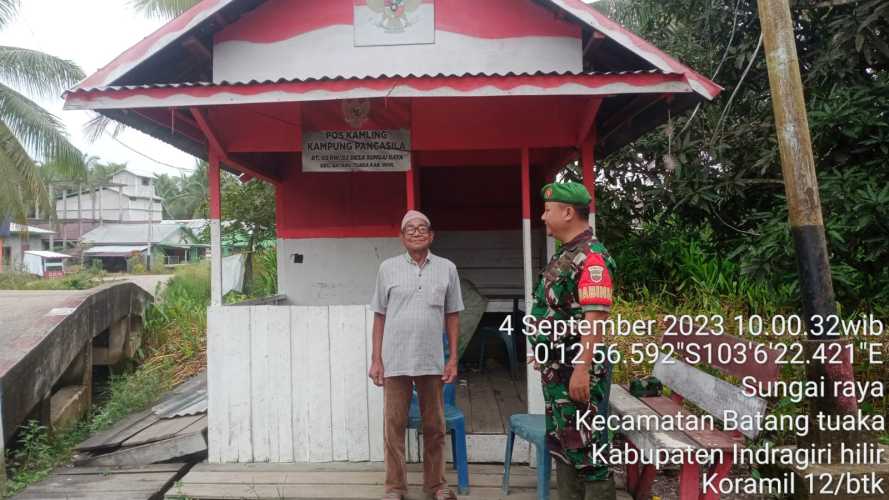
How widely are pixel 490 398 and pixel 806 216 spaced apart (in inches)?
113

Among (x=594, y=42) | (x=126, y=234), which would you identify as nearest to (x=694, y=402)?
(x=594, y=42)

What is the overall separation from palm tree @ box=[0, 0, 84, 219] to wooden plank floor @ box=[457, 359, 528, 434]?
14280 mm

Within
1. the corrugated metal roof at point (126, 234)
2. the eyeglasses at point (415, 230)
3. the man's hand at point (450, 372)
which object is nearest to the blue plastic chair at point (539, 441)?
the man's hand at point (450, 372)

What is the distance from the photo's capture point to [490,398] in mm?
5418

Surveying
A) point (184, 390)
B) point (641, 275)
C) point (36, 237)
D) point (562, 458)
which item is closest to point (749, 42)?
point (641, 275)

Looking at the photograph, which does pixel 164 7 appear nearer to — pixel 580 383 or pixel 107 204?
pixel 580 383

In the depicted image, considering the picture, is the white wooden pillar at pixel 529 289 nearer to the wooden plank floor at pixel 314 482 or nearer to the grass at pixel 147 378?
the wooden plank floor at pixel 314 482

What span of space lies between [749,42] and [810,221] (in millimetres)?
3953

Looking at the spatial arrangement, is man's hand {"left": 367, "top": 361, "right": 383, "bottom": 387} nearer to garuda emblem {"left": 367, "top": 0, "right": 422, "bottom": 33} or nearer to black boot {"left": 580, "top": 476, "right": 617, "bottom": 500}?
black boot {"left": 580, "top": 476, "right": 617, "bottom": 500}

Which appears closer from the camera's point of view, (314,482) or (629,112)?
(314,482)

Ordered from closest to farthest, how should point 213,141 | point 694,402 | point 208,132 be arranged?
point 694,402, point 208,132, point 213,141

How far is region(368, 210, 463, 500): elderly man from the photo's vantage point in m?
3.55

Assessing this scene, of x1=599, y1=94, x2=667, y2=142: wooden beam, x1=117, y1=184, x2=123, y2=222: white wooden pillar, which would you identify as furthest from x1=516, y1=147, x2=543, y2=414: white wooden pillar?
x1=117, y1=184, x2=123, y2=222: white wooden pillar

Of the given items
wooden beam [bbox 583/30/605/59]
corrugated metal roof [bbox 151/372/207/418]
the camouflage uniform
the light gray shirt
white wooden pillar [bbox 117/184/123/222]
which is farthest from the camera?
white wooden pillar [bbox 117/184/123/222]
